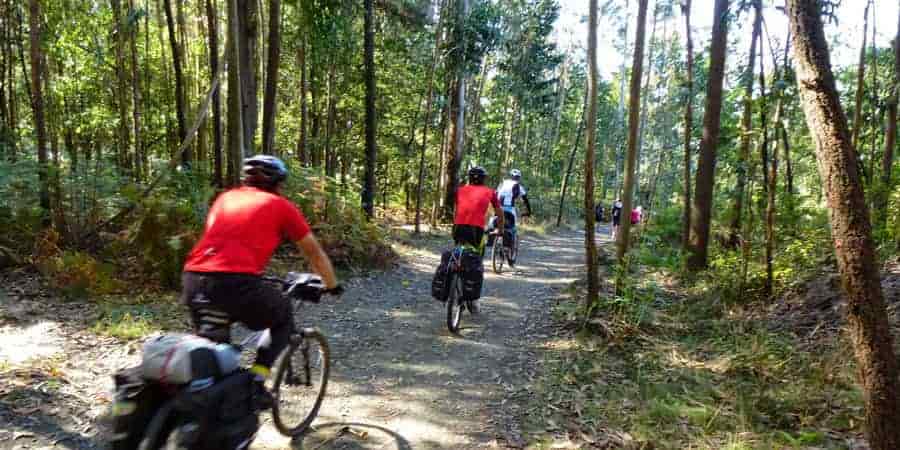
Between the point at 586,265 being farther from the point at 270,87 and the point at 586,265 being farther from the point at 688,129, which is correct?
the point at 270,87

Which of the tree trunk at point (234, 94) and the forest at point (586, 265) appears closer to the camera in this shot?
the forest at point (586, 265)

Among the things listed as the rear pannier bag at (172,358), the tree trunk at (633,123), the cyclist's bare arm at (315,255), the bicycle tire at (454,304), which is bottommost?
the bicycle tire at (454,304)

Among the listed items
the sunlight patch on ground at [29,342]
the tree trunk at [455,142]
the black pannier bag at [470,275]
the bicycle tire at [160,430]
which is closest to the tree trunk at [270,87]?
the sunlight patch on ground at [29,342]

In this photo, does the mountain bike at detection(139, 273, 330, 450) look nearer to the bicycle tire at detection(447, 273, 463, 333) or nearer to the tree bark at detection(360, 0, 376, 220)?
the bicycle tire at detection(447, 273, 463, 333)

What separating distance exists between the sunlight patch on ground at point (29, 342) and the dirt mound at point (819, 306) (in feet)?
26.1

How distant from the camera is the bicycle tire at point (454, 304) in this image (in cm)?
657

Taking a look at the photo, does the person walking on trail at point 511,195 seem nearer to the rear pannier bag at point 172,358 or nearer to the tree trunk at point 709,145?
the tree trunk at point 709,145

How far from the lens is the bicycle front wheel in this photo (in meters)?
3.64

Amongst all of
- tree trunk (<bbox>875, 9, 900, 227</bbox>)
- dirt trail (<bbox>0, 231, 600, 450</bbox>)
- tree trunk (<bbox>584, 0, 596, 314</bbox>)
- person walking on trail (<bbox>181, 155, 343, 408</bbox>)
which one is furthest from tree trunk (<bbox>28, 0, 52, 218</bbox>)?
tree trunk (<bbox>875, 9, 900, 227</bbox>)

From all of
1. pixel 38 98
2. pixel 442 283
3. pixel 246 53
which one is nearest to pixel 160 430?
pixel 442 283

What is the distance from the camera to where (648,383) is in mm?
5160

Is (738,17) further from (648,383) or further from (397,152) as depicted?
(397,152)

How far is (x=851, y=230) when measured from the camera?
311cm

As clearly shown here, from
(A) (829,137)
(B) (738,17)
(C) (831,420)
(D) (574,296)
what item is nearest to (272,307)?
(A) (829,137)
